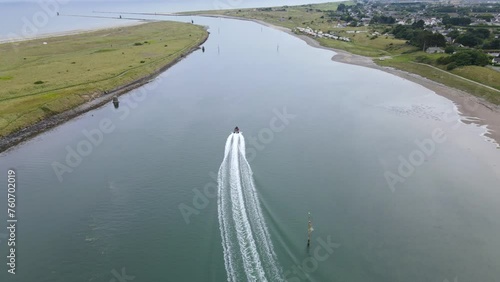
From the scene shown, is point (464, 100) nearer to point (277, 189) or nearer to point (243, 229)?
point (277, 189)

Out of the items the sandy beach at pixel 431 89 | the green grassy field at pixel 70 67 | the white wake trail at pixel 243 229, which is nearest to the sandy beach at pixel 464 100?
the sandy beach at pixel 431 89

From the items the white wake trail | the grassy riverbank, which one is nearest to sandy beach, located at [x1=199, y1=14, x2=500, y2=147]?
the grassy riverbank

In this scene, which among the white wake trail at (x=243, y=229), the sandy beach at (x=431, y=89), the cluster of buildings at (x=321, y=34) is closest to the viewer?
the white wake trail at (x=243, y=229)

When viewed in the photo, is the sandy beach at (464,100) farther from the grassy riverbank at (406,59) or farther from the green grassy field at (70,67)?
the green grassy field at (70,67)

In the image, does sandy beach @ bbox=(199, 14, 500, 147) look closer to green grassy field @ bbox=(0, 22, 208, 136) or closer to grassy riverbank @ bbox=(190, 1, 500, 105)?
grassy riverbank @ bbox=(190, 1, 500, 105)

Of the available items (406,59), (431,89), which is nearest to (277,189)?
(431,89)

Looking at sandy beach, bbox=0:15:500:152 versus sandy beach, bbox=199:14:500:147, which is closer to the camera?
sandy beach, bbox=0:15:500:152
